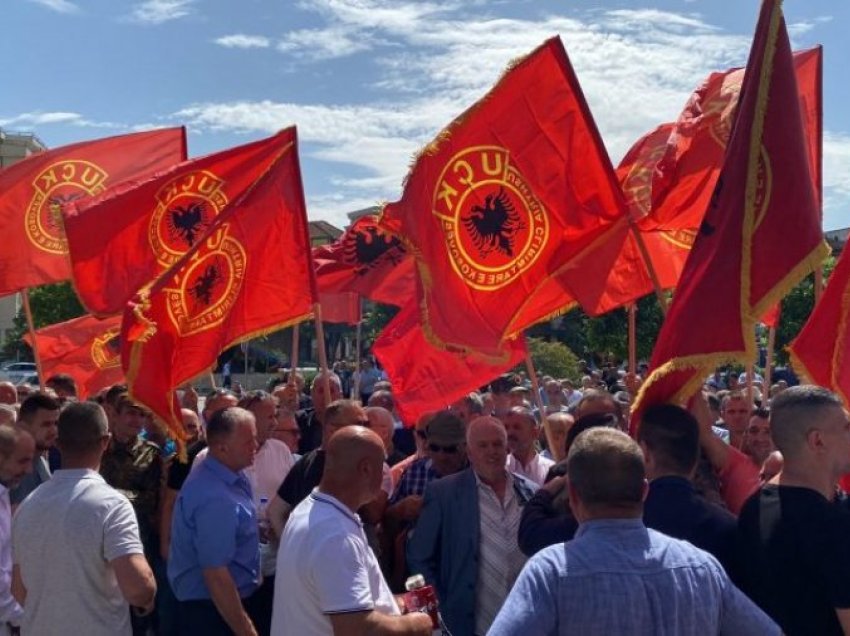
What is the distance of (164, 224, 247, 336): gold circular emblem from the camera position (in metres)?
7.83

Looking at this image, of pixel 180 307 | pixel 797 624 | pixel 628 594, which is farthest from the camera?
pixel 180 307

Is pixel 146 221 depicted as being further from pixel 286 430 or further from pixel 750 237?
pixel 750 237

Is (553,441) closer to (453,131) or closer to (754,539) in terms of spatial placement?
(453,131)

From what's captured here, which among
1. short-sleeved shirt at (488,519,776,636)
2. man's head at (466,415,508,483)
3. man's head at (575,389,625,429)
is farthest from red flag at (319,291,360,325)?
short-sleeved shirt at (488,519,776,636)

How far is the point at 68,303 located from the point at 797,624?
155 ft

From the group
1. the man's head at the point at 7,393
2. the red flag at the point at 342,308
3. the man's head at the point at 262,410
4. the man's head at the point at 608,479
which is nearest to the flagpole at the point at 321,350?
the man's head at the point at 262,410

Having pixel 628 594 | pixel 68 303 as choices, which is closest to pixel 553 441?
pixel 628 594

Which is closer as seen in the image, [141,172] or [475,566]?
[475,566]

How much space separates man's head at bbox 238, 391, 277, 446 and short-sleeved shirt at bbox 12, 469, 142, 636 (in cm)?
259

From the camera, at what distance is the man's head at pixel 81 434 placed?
462 centimetres

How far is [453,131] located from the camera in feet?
23.0

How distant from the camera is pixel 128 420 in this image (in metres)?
7.28

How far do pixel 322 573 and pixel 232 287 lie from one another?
493cm

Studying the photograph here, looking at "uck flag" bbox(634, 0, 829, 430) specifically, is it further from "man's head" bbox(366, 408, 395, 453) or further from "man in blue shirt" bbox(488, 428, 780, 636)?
"man's head" bbox(366, 408, 395, 453)
